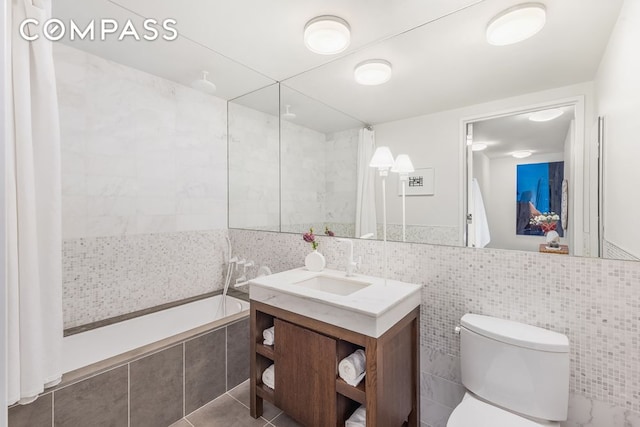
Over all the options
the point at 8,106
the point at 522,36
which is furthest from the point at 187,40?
the point at 522,36

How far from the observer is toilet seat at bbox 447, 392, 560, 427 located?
113 cm

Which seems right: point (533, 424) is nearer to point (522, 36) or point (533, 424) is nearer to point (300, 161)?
point (522, 36)

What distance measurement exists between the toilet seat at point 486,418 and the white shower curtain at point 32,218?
183 centimetres

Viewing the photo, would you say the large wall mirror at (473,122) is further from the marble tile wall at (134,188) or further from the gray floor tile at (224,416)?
the gray floor tile at (224,416)

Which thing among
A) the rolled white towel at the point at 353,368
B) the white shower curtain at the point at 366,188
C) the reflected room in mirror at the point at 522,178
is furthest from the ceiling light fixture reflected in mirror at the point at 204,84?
the rolled white towel at the point at 353,368

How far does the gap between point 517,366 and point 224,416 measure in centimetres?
171

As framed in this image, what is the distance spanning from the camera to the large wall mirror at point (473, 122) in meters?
1.25

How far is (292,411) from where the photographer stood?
5.01ft

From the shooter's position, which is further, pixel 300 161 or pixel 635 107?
pixel 300 161

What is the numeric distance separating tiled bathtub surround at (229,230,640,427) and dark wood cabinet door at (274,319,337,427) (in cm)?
65

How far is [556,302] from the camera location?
129 cm

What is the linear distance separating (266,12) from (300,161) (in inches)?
44.7

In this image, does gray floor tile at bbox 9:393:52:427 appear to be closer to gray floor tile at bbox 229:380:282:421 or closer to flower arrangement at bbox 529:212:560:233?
gray floor tile at bbox 229:380:282:421

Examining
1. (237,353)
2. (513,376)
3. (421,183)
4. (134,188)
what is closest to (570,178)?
(421,183)
